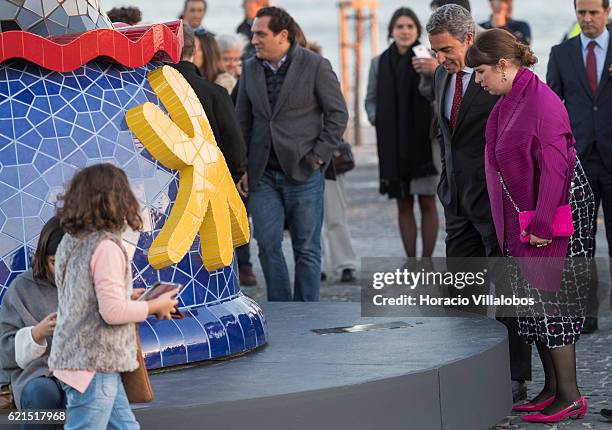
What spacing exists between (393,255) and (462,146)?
253 inches

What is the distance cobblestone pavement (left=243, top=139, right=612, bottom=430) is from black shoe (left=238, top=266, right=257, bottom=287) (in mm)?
108

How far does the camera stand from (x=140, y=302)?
4.25m

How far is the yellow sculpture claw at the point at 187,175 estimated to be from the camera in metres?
5.66

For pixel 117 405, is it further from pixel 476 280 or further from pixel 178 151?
pixel 476 280

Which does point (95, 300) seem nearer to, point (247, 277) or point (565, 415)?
point (565, 415)

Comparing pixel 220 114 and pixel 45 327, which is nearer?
pixel 45 327

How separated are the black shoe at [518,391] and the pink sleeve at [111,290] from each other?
2888 millimetres

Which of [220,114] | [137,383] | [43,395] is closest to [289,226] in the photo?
[220,114]

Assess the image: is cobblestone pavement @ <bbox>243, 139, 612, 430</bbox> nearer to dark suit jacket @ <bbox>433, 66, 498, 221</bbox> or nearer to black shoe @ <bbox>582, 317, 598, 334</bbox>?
black shoe @ <bbox>582, 317, 598, 334</bbox>

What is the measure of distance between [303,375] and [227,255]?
85 cm

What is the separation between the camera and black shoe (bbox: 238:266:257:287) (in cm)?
1138

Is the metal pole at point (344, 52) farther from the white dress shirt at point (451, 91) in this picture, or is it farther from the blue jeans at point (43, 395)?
the blue jeans at point (43, 395)

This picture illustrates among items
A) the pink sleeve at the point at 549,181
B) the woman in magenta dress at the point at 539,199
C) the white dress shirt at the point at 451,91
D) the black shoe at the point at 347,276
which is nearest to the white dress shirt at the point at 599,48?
the white dress shirt at the point at 451,91

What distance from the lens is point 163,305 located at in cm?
428
